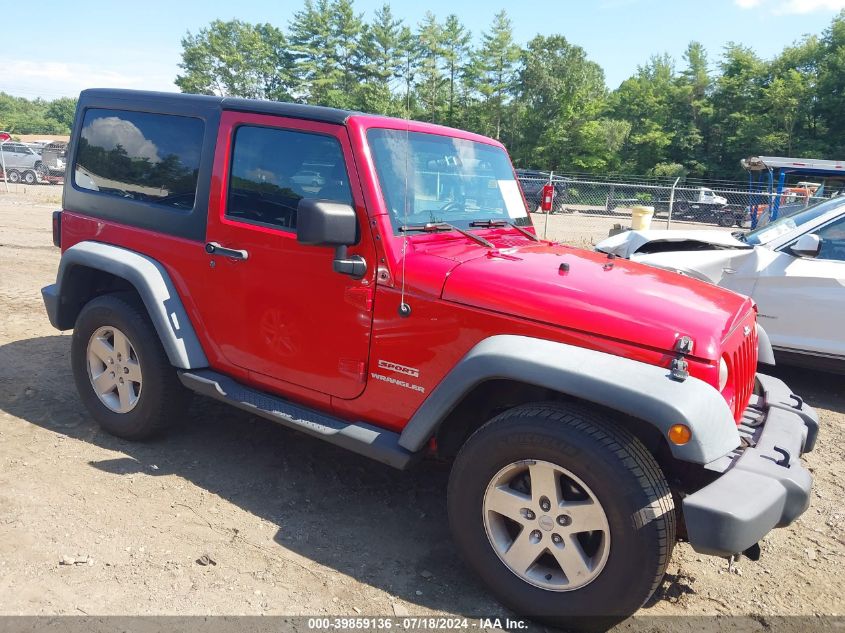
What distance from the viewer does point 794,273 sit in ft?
17.7

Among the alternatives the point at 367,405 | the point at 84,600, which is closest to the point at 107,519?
the point at 84,600

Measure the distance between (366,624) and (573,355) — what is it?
136 centimetres

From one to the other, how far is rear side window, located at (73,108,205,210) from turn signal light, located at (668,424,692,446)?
9.11ft

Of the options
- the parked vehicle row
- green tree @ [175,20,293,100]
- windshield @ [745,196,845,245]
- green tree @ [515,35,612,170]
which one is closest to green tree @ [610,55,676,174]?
green tree @ [515,35,612,170]

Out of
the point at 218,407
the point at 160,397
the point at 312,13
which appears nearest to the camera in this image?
the point at 160,397

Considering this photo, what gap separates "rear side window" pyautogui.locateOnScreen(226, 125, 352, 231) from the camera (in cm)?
312

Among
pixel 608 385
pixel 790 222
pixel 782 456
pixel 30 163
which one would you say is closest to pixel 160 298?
pixel 608 385

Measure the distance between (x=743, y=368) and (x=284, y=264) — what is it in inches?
87.5

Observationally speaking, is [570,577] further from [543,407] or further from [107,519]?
[107,519]

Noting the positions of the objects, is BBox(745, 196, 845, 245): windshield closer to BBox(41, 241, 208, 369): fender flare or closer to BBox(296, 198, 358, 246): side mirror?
BBox(296, 198, 358, 246): side mirror

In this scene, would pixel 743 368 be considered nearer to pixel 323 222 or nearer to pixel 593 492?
pixel 593 492

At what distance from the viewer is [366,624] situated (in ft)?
8.40

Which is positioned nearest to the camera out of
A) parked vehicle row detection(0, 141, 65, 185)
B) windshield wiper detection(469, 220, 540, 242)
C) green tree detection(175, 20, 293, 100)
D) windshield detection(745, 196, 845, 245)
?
windshield wiper detection(469, 220, 540, 242)

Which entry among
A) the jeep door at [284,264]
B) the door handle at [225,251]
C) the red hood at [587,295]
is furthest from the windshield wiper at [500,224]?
the door handle at [225,251]
